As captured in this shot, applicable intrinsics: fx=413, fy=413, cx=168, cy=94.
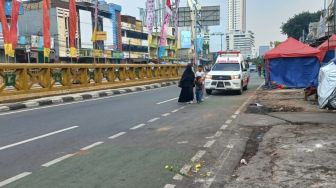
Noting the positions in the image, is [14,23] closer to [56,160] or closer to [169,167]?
[56,160]

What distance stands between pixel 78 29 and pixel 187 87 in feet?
152

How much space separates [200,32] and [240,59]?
53.5 meters

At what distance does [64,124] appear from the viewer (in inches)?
434

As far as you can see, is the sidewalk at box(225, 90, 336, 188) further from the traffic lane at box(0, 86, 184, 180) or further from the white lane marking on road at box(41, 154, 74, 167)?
the traffic lane at box(0, 86, 184, 180)

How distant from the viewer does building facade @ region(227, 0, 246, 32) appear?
391 feet

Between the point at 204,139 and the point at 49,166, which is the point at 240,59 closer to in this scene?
the point at 204,139

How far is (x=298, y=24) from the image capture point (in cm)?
8206

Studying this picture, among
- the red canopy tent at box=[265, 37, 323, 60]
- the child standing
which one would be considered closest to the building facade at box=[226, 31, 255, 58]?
the red canopy tent at box=[265, 37, 323, 60]

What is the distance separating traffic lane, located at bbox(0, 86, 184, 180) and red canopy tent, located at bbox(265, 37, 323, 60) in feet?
38.8

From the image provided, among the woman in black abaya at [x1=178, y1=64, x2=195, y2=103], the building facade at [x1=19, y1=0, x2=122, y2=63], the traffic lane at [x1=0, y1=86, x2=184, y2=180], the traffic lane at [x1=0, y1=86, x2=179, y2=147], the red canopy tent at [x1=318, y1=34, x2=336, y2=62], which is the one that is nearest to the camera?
the traffic lane at [x1=0, y1=86, x2=184, y2=180]

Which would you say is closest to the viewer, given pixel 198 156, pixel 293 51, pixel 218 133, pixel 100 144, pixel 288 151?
pixel 198 156

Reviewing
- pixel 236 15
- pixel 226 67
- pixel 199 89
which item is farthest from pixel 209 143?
pixel 236 15

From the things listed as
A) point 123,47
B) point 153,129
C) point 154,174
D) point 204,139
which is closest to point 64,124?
point 153,129

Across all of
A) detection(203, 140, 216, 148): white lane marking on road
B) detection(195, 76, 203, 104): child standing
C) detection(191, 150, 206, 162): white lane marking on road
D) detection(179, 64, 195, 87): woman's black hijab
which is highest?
detection(179, 64, 195, 87): woman's black hijab
